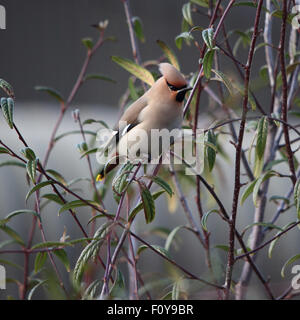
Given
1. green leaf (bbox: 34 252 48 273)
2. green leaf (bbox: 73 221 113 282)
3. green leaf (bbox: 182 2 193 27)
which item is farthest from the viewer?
green leaf (bbox: 182 2 193 27)

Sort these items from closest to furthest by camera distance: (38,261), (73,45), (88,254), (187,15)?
(88,254) → (38,261) → (187,15) → (73,45)

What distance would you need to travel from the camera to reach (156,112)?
1.14 metres

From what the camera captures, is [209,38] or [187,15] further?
[187,15]

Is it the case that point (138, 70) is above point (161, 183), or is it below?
above

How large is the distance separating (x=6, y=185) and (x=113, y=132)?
3.74 feet

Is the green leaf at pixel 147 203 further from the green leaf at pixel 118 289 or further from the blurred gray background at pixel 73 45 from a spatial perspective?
the blurred gray background at pixel 73 45

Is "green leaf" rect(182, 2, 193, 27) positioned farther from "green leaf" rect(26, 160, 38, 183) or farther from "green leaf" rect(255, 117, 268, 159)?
"green leaf" rect(26, 160, 38, 183)

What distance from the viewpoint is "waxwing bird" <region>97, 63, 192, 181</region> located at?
3.59 ft

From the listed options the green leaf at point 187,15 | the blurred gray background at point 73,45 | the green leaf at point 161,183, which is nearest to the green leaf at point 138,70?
the green leaf at point 187,15

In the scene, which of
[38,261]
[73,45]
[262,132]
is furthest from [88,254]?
[73,45]

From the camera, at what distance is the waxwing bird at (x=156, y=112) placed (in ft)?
3.59

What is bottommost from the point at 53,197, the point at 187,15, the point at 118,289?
the point at 118,289

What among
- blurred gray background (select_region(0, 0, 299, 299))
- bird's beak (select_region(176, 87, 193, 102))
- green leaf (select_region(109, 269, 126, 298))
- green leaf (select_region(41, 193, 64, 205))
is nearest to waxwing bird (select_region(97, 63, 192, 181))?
bird's beak (select_region(176, 87, 193, 102))

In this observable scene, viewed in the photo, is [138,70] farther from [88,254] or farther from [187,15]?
[88,254]
